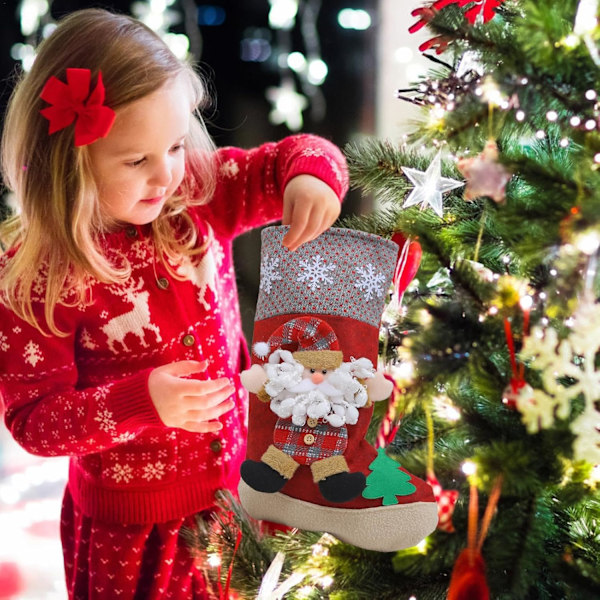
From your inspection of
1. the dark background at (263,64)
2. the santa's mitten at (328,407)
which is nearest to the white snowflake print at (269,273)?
the santa's mitten at (328,407)

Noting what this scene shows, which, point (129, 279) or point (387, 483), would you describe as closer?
point (387, 483)

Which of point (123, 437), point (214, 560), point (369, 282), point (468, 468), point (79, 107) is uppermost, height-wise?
point (79, 107)

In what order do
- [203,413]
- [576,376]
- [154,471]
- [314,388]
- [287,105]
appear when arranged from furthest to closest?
[287,105] < [154,471] < [203,413] < [314,388] < [576,376]

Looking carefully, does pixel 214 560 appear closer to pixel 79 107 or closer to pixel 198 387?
pixel 198 387

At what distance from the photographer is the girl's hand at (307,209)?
694 mm

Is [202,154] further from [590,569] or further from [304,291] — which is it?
[590,569]

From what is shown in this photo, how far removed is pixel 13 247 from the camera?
2.65ft

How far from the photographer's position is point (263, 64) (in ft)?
5.70

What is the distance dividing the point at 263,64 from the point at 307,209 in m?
1.14

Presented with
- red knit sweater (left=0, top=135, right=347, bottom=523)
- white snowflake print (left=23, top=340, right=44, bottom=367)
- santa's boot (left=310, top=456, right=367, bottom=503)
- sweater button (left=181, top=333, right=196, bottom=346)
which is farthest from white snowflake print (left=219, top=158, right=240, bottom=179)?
santa's boot (left=310, top=456, right=367, bottom=503)

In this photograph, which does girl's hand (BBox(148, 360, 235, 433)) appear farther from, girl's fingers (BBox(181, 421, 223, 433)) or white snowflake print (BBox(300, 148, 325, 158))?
white snowflake print (BBox(300, 148, 325, 158))

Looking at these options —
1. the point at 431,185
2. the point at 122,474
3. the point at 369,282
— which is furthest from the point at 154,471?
the point at 431,185

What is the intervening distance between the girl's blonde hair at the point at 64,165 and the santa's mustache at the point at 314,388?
0.94 feet

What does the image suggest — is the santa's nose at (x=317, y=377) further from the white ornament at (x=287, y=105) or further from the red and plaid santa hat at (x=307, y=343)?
the white ornament at (x=287, y=105)
